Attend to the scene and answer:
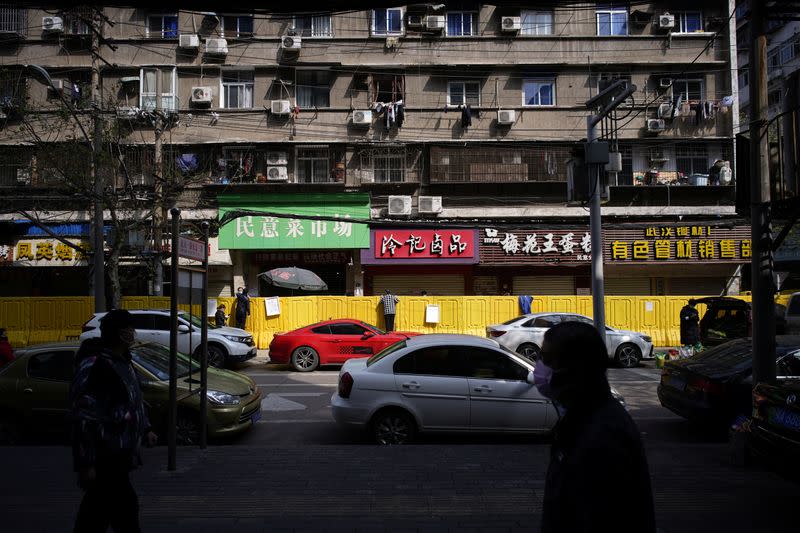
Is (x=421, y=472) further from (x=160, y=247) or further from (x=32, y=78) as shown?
(x=32, y=78)

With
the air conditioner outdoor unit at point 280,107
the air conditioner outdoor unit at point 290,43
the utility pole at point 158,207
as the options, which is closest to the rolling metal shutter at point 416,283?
the air conditioner outdoor unit at point 280,107

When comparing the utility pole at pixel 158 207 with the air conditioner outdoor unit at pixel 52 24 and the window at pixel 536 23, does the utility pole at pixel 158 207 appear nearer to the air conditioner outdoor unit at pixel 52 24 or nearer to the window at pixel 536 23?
the air conditioner outdoor unit at pixel 52 24

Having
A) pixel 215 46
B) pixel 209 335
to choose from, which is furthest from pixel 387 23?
pixel 209 335

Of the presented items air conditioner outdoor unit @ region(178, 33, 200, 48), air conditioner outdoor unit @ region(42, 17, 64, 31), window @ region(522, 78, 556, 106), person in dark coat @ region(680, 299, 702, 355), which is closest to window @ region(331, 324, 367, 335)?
person in dark coat @ region(680, 299, 702, 355)

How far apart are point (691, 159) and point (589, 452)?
24613 mm

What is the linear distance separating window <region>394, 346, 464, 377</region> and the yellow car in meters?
2.35

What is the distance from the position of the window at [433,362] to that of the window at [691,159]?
19457 millimetres

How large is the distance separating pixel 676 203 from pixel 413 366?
19289mm

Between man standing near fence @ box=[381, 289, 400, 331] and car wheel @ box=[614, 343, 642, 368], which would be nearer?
car wheel @ box=[614, 343, 642, 368]

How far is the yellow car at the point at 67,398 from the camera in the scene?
7.57 meters

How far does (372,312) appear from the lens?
1977 centimetres

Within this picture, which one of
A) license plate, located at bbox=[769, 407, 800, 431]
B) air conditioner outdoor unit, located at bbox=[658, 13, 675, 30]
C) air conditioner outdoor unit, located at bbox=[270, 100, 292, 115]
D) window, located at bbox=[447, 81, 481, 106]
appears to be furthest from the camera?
window, located at bbox=[447, 81, 481, 106]

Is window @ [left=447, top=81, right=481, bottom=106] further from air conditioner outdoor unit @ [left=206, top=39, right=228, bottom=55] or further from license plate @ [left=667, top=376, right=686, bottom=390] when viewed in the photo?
license plate @ [left=667, top=376, right=686, bottom=390]

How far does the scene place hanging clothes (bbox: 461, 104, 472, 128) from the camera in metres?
22.2
